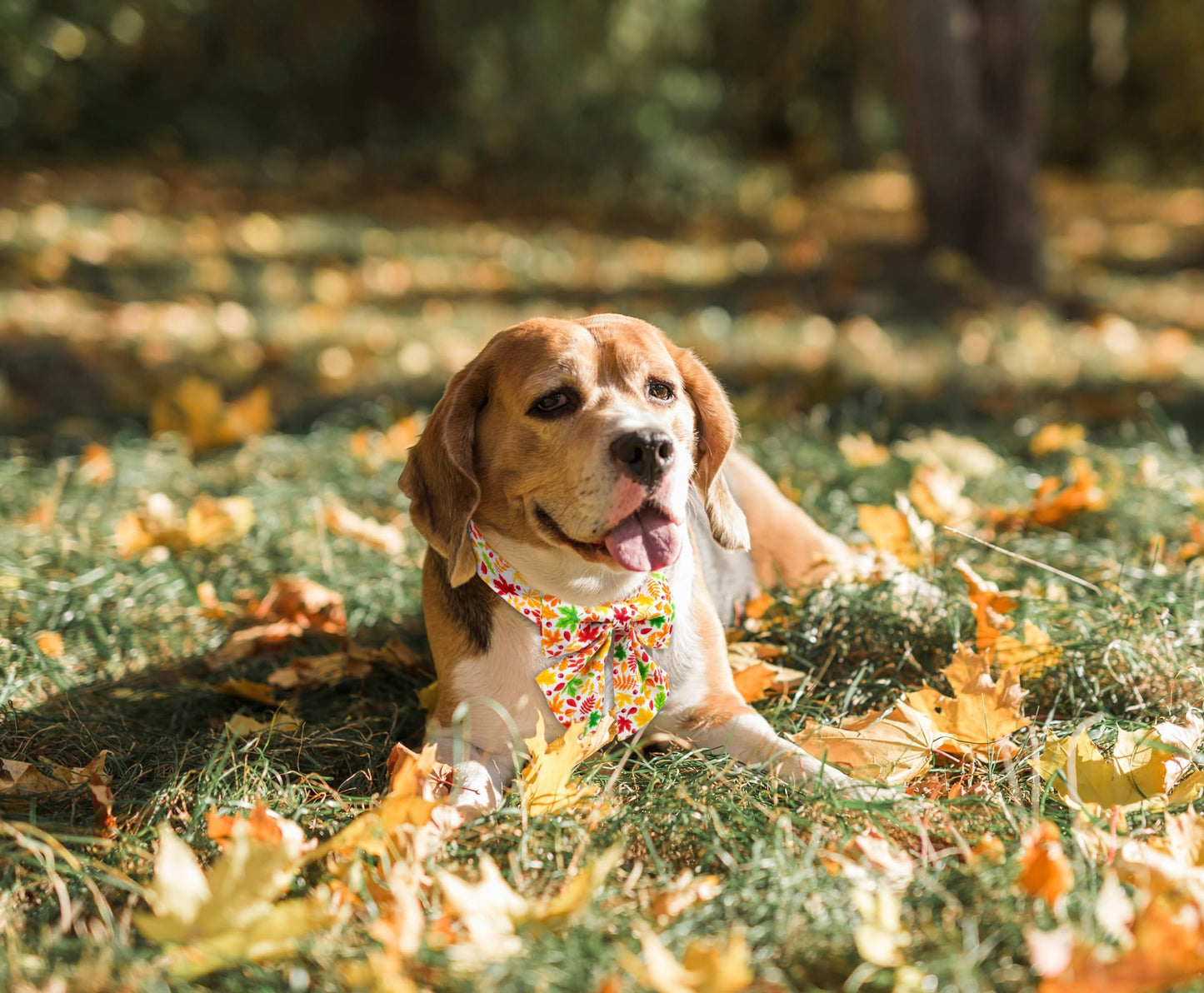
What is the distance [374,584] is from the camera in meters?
3.97

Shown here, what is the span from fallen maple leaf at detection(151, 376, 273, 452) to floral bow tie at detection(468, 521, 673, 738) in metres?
2.92

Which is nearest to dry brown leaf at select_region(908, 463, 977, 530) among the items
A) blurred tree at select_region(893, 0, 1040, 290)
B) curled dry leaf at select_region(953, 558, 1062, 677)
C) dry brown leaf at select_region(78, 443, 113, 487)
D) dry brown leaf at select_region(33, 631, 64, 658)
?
curled dry leaf at select_region(953, 558, 1062, 677)

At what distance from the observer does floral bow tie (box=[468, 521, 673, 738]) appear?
2.81m

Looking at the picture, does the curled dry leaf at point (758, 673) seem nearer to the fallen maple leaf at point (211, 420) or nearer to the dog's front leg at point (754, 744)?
the dog's front leg at point (754, 744)

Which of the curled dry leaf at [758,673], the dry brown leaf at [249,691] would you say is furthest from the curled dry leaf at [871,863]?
the dry brown leaf at [249,691]

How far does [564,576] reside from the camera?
2900mm

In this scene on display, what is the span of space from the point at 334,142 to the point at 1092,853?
15.5 m

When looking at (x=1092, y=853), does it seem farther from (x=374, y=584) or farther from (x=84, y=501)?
(x=84, y=501)

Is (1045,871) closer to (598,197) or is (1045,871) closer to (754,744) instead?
(754,744)

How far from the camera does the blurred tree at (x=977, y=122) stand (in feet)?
27.7

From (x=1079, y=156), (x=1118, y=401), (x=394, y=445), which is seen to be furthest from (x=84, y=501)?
(x=1079, y=156)

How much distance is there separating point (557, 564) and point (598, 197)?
37.6 feet

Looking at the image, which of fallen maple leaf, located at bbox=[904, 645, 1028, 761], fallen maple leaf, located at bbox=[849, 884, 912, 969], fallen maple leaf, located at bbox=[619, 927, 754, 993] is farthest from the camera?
fallen maple leaf, located at bbox=[904, 645, 1028, 761]

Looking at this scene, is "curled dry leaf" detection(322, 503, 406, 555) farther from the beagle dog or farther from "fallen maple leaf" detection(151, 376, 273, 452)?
"fallen maple leaf" detection(151, 376, 273, 452)
